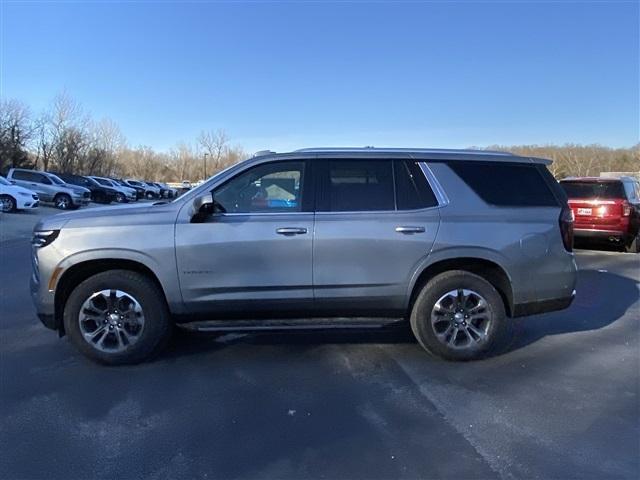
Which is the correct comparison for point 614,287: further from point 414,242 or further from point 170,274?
point 170,274

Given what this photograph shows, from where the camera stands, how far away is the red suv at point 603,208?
438 inches

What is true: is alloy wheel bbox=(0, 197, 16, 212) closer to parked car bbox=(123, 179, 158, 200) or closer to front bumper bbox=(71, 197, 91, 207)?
front bumper bbox=(71, 197, 91, 207)

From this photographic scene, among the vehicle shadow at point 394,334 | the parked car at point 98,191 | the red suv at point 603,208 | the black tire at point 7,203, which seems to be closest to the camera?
the vehicle shadow at point 394,334

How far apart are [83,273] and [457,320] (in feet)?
11.2

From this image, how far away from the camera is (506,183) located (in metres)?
4.63

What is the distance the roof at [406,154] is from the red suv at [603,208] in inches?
292

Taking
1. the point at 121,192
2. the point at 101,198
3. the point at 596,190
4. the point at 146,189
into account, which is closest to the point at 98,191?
the point at 101,198

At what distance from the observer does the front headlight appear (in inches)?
167

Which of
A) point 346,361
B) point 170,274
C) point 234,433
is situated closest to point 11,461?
point 234,433

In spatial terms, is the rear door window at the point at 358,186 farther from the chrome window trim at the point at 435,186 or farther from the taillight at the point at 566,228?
the taillight at the point at 566,228

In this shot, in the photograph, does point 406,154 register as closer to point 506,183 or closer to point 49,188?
point 506,183

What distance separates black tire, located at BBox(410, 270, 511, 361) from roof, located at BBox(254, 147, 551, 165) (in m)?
1.10

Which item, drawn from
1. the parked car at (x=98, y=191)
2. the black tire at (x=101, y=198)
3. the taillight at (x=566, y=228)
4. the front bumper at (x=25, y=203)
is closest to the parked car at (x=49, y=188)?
the front bumper at (x=25, y=203)

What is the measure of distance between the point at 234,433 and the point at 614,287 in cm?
706
